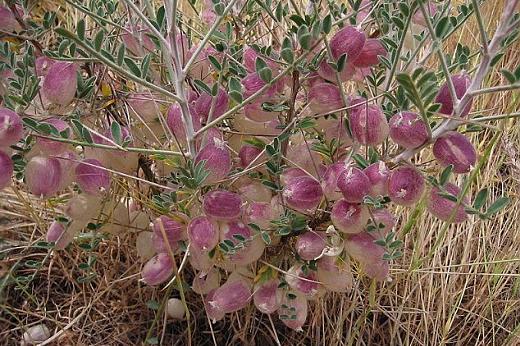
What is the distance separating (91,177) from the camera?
2.60ft

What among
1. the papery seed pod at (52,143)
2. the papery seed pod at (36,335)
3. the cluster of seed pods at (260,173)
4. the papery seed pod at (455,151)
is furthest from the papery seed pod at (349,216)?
the papery seed pod at (36,335)

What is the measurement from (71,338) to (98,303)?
3.1 inches

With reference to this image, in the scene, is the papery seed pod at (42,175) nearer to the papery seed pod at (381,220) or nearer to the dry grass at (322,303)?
the dry grass at (322,303)

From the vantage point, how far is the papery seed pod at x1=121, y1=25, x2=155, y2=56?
Answer: 2.82ft

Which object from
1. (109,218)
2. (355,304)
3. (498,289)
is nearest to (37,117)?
A: (109,218)

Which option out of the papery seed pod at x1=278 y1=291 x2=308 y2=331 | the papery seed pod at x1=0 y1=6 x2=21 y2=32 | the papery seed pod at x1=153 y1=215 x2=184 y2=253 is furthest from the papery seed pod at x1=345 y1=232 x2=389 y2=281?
the papery seed pod at x1=0 y1=6 x2=21 y2=32

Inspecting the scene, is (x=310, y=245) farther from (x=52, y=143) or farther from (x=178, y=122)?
(x=52, y=143)

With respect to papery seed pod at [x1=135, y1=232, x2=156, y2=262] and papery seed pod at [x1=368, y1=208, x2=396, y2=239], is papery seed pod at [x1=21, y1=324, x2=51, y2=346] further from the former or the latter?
papery seed pod at [x1=368, y1=208, x2=396, y2=239]

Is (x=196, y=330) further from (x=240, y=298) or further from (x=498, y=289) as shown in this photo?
(x=498, y=289)

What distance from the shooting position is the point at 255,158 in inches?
32.5

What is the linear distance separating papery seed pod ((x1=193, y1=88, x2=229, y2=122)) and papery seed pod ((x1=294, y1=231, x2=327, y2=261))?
182 mm

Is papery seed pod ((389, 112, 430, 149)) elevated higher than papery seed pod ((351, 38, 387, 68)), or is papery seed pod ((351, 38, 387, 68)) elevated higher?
papery seed pod ((351, 38, 387, 68))

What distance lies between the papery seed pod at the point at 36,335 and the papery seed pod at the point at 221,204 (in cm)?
47

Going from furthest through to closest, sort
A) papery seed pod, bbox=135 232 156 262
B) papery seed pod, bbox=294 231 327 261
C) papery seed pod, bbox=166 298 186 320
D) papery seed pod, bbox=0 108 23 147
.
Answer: papery seed pod, bbox=166 298 186 320 → papery seed pod, bbox=135 232 156 262 → papery seed pod, bbox=294 231 327 261 → papery seed pod, bbox=0 108 23 147
